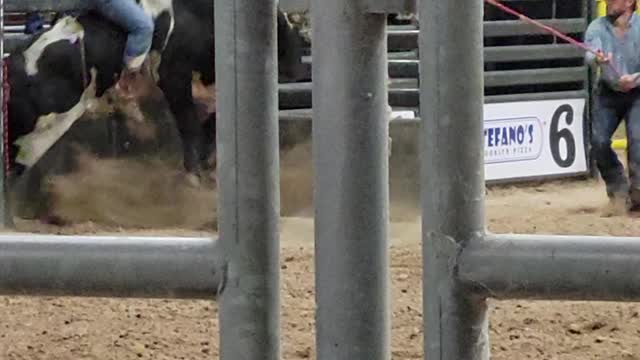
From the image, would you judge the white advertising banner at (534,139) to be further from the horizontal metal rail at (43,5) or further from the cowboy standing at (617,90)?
the horizontal metal rail at (43,5)

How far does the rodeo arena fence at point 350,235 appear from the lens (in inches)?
43.9

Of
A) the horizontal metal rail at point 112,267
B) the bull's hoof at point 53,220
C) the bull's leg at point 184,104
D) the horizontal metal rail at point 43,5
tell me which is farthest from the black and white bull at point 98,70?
the horizontal metal rail at point 112,267

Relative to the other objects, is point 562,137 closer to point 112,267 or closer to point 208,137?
point 208,137

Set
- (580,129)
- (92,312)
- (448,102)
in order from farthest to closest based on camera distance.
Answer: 1. (580,129)
2. (92,312)
3. (448,102)

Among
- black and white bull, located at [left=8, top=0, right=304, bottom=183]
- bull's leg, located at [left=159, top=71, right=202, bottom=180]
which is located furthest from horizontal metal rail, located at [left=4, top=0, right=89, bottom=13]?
bull's leg, located at [left=159, top=71, right=202, bottom=180]

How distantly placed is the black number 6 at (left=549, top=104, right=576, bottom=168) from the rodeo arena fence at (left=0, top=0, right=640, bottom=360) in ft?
32.2

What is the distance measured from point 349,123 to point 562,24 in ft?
32.9

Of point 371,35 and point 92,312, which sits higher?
point 371,35

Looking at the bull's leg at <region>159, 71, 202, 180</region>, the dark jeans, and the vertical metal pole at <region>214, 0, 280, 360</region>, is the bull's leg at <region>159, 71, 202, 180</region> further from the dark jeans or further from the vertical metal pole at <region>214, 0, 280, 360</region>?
the vertical metal pole at <region>214, 0, 280, 360</region>

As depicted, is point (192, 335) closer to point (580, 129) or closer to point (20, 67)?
point (20, 67)

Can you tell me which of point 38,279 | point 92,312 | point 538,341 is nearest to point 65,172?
point 92,312

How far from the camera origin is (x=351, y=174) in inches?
45.4

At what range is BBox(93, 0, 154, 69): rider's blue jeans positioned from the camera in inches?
329

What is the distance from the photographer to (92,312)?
492cm
